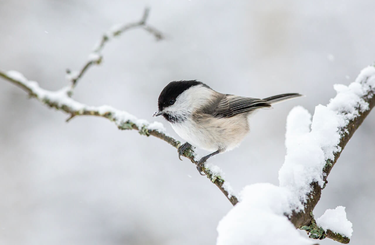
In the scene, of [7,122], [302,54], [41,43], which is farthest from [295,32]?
[7,122]

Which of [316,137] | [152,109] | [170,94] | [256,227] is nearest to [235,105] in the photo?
[170,94]

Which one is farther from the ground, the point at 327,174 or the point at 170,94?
the point at 170,94

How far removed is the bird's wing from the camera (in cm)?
272

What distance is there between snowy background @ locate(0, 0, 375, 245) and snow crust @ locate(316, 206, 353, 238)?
2800mm

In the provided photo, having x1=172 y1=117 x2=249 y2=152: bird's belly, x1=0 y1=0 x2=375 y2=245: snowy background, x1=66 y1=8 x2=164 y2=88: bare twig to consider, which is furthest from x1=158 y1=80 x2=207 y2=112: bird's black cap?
x1=0 y1=0 x2=375 y2=245: snowy background

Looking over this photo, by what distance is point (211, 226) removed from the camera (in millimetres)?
4711

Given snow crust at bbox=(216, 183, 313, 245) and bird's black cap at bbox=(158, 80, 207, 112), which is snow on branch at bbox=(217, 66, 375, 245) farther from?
bird's black cap at bbox=(158, 80, 207, 112)

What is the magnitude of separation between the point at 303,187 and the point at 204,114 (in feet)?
4.27

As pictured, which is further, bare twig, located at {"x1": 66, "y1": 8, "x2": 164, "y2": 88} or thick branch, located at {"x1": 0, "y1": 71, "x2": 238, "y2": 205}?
bare twig, located at {"x1": 66, "y1": 8, "x2": 164, "y2": 88}

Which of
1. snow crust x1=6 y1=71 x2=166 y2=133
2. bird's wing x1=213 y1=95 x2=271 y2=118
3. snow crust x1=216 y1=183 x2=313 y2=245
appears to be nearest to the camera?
snow crust x1=216 y1=183 x2=313 y2=245

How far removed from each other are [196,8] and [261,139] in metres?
2.72

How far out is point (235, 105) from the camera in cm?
283

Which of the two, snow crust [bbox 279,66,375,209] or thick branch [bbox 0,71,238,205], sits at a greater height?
thick branch [bbox 0,71,238,205]

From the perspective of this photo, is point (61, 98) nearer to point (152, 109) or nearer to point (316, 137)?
point (316, 137)
